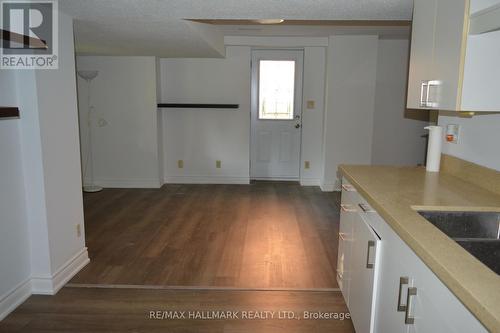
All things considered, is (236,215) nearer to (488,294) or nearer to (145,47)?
(145,47)

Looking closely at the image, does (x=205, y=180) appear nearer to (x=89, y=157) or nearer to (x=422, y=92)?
(x=89, y=157)

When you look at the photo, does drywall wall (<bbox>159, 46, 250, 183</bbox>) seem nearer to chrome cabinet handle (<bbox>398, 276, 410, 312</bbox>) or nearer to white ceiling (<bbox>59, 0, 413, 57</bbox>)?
white ceiling (<bbox>59, 0, 413, 57</bbox>)

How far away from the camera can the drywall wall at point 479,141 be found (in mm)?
2035

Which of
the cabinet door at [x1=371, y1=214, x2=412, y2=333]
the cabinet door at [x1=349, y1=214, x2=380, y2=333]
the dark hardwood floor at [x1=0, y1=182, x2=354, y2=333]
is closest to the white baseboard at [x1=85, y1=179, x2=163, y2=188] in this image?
the dark hardwood floor at [x1=0, y1=182, x2=354, y2=333]

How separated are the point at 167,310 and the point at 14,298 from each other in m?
1.01

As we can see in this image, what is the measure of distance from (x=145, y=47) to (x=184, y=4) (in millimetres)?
2285

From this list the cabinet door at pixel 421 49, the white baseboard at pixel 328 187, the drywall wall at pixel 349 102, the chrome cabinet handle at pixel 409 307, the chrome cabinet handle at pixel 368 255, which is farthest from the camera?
the white baseboard at pixel 328 187

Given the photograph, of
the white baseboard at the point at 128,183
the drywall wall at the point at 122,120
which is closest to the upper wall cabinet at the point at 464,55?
the drywall wall at the point at 122,120

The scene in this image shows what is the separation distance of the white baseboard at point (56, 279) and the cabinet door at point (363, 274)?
6.66 feet

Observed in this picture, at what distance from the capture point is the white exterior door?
5969 mm

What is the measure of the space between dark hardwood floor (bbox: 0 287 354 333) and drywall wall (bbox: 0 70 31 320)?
0.17 meters

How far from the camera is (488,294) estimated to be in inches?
37.4

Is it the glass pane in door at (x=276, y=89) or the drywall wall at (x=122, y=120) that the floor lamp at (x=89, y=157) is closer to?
the drywall wall at (x=122, y=120)

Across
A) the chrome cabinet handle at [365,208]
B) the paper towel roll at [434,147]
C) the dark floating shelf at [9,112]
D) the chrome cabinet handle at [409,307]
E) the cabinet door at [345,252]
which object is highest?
the dark floating shelf at [9,112]
